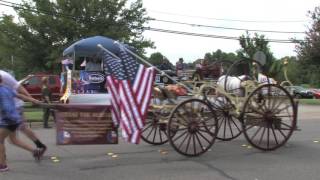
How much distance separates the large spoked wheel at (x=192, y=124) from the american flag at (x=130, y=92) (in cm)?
62

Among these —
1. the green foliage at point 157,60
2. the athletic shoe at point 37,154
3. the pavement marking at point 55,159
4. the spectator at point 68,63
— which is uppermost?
the green foliage at point 157,60

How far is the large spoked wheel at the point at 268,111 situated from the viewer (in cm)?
1119

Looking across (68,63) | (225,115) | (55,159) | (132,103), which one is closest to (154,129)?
(225,115)

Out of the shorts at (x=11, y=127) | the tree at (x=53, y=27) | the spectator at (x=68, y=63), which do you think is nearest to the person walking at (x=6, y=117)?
the shorts at (x=11, y=127)

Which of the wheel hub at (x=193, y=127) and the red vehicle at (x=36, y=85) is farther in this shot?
the red vehicle at (x=36, y=85)

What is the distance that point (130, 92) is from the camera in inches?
391

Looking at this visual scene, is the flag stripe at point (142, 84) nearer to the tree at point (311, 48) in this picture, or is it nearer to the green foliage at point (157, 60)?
the green foliage at point (157, 60)

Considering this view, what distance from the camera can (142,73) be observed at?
10.1 metres

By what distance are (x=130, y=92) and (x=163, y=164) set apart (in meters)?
1.35

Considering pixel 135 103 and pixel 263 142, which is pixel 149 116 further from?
pixel 263 142

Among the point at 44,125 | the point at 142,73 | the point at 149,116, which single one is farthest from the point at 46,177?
the point at 44,125

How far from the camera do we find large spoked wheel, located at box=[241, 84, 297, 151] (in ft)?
36.7

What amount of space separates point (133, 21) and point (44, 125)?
1986 centimetres

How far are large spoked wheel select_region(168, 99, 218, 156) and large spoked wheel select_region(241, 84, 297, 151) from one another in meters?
0.76
